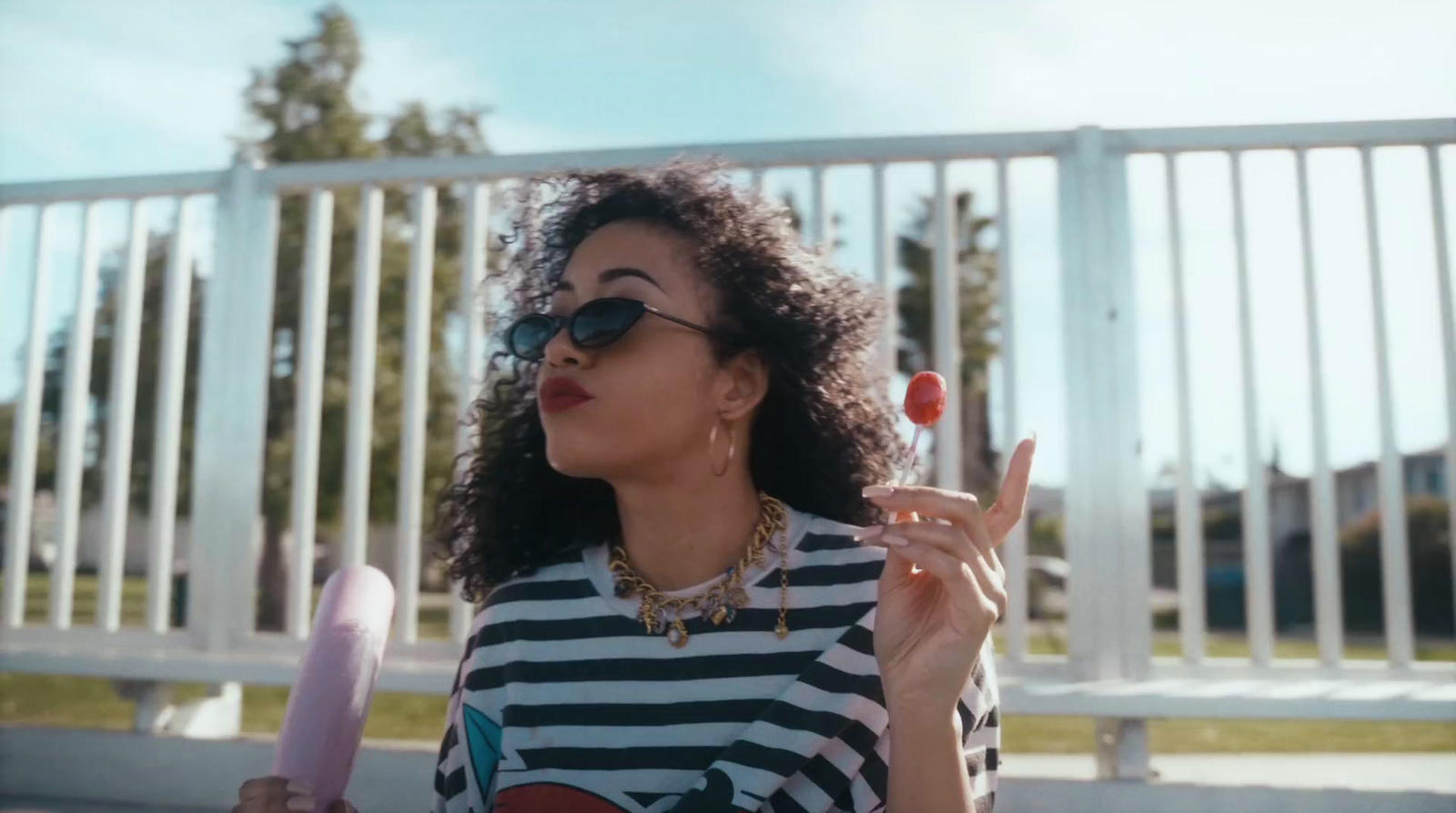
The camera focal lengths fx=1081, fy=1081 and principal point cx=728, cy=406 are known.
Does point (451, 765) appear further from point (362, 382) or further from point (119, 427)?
point (119, 427)

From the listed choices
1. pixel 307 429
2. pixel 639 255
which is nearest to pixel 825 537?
pixel 639 255

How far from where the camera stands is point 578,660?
1.50 meters

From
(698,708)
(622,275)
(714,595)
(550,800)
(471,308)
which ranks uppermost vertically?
(471,308)

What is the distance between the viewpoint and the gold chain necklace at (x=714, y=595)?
1488 millimetres

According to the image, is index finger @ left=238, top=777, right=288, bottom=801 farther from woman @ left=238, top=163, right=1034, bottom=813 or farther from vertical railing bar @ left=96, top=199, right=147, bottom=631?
vertical railing bar @ left=96, top=199, right=147, bottom=631

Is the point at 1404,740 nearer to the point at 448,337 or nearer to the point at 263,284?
the point at 263,284

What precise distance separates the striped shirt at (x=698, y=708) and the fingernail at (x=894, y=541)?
0.24 metres

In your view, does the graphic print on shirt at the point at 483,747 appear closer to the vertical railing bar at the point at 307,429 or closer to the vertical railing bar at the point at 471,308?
the vertical railing bar at the point at 471,308

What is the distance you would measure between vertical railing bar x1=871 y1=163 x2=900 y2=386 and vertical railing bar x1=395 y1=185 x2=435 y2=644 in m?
Result: 1.09

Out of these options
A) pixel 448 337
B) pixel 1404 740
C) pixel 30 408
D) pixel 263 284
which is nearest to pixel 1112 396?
pixel 263 284

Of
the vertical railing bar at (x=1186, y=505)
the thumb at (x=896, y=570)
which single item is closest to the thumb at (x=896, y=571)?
the thumb at (x=896, y=570)

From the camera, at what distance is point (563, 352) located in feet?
5.00

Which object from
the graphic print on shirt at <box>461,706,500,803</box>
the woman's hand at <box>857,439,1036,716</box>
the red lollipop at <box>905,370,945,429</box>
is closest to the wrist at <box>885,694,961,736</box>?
the woman's hand at <box>857,439,1036,716</box>

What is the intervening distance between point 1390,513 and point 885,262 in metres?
1.23
